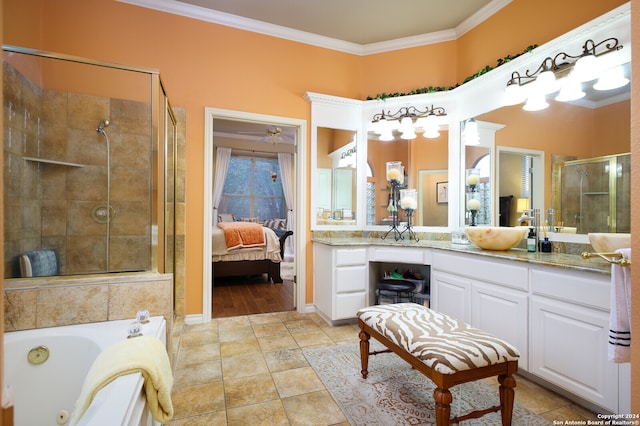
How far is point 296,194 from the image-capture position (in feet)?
11.3

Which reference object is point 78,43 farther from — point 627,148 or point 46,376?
point 627,148

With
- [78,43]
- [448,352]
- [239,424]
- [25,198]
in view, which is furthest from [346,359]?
[78,43]

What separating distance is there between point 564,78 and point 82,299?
11.3 feet

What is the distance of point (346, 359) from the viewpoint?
2.29 m

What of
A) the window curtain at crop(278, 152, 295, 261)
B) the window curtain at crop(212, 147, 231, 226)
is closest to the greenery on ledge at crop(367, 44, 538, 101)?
the window curtain at crop(278, 152, 295, 261)

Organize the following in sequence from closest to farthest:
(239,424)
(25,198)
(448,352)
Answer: (448,352) → (239,424) → (25,198)

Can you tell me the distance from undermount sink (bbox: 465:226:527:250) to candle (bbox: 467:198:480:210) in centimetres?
52

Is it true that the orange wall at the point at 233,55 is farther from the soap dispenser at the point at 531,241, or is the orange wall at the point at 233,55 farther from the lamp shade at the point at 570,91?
the soap dispenser at the point at 531,241

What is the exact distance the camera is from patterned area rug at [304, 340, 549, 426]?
5.38 feet

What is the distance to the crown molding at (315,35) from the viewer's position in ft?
9.52

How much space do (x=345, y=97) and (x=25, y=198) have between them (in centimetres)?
303

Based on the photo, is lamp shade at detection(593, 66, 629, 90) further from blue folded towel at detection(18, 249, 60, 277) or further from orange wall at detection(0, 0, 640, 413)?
blue folded towel at detection(18, 249, 60, 277)

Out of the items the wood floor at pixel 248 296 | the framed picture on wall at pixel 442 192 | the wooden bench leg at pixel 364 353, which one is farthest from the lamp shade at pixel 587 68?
the wood floor at pixel 248 296

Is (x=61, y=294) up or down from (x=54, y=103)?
down
